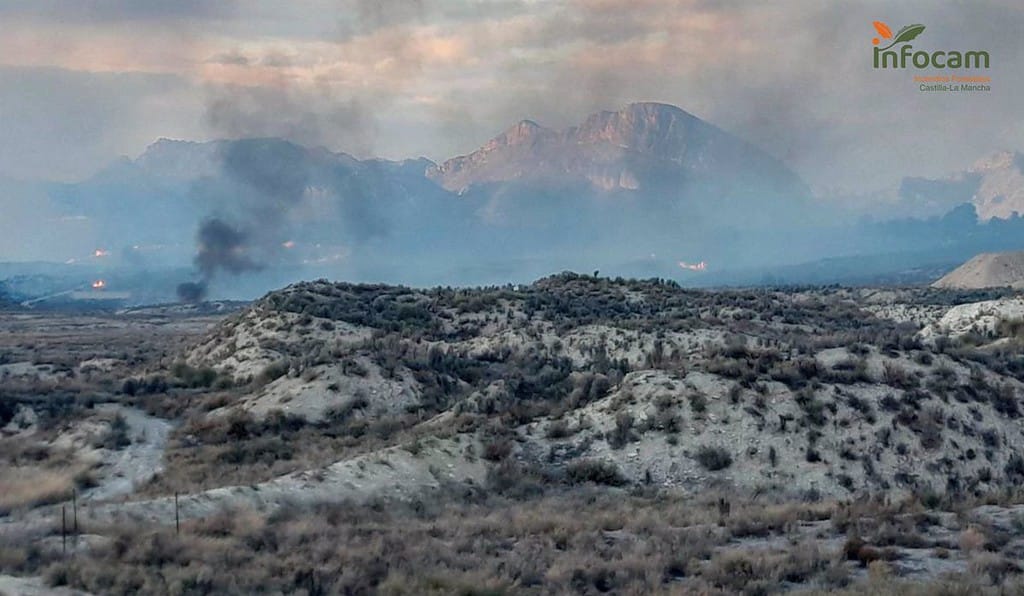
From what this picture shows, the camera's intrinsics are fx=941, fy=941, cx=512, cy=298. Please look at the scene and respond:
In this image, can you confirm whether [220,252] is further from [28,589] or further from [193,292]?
[28,589]

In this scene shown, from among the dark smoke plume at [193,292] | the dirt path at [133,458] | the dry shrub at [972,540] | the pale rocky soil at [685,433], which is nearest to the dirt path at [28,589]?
the pale rocky soil at [685,433]

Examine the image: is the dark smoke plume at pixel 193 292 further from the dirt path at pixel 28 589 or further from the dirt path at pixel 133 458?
Answer: the dirt path at pixel 28 589

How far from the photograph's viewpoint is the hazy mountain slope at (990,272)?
128 metres

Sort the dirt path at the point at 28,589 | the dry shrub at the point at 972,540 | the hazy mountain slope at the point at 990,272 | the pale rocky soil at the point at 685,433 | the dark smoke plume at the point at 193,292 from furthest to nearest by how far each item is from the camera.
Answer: the dark smoke plume at the point at 193,292
the hazy mountain slope at the point at 990,272
the pale rocky soil at the point at 685,433
the dry shrub at the point at 972,540
the dirt path at the point at 28,589

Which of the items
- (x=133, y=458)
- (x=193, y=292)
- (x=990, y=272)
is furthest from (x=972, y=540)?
(x=193, y=292)

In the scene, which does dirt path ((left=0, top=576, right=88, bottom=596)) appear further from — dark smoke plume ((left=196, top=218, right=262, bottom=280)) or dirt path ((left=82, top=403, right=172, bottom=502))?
dark smoke plume ((left=196, top=218, right=262, bottom=280))

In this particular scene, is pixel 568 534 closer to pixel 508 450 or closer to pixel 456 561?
pixel 456 561

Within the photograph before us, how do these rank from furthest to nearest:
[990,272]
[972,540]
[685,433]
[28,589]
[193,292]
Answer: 1. [193,292]
2. [990,272]
3. [685,433]
4. [972,540]
5. [28,589]

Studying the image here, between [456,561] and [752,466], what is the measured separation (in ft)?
39.1

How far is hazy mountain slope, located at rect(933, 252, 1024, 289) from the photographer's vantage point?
128 m

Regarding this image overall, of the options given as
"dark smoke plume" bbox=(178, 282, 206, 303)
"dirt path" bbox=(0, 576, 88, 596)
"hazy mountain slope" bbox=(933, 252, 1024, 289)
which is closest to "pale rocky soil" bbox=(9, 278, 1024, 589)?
"dirt path" bbox=(0, 576, 88, 596)

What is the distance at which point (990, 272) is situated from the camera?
429ft

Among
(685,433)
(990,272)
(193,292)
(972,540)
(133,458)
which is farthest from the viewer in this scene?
(193,292)

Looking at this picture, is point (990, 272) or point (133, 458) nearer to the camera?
point (133, 458)
